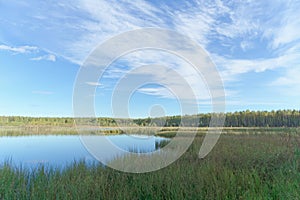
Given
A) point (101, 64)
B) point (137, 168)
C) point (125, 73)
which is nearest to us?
point (137, 168)

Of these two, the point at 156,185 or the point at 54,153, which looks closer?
the point at 156,185

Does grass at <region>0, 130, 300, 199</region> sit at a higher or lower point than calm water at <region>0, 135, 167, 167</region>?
A: higher

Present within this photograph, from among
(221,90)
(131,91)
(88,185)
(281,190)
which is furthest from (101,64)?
(281,190)

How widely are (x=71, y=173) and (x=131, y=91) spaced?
214 inches

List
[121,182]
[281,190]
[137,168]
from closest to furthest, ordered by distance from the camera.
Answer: [281,190], [121,182], [137,168]

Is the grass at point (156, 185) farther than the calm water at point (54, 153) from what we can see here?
No

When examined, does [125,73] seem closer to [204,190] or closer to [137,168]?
[137,168]

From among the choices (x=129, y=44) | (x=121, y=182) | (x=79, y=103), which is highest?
(x=129, y=44)

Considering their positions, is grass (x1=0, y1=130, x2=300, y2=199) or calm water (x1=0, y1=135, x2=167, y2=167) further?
calm water (x1=0, y1=135, x2=167, y2=167)

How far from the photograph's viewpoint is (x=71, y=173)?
698 cm

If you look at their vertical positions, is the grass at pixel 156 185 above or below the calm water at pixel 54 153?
above

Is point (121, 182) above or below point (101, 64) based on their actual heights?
below

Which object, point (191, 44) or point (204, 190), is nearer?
point (204, 190)

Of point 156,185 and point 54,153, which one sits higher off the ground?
point 156,185
